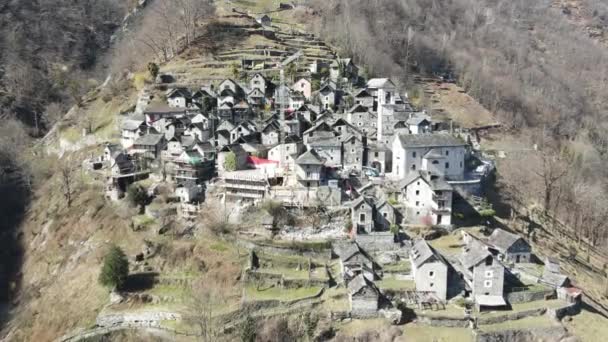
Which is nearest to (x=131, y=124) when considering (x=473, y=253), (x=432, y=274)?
Result: (x=432, y=274)

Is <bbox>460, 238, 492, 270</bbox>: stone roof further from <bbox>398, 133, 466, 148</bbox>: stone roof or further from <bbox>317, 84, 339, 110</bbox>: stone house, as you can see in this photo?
<bbox>317, 84, 339, 110</bbox>: stone house

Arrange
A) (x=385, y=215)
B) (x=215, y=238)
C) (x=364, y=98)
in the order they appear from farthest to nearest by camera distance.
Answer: (x=364, y=98) < (x=215, y=238) < (x=385, y=215)

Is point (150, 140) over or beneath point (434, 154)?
beneath

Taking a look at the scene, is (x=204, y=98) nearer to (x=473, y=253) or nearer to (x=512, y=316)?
(x=473, y=253)

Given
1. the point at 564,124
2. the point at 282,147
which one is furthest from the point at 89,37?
the point at 564,124

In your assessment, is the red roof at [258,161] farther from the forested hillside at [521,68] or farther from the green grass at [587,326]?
the green grass at [587,326]

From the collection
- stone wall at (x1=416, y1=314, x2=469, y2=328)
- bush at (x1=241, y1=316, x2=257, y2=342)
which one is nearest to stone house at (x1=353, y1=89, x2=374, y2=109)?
stone wall at (x1=416, y1=314, x2=469, y2=328)

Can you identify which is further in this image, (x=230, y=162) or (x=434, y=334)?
(x=230, y=162)

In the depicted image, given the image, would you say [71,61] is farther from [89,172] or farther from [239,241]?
[239,241]
